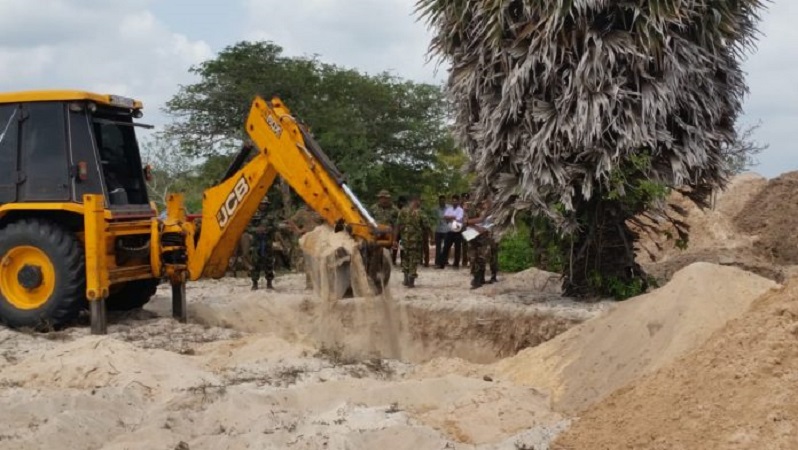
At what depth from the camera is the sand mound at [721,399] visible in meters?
4.96

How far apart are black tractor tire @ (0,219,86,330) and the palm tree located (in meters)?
5.07

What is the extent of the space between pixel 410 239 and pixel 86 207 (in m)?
6.41

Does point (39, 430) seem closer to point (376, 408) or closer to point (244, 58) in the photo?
point (376, 408)

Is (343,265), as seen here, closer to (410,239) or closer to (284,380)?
(284,380)

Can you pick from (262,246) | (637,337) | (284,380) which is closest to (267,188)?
(262,246)

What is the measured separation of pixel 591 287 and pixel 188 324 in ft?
16.9

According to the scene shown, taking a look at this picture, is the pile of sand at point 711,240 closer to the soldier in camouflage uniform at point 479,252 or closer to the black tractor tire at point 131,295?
the soldier in camouflage uniform at point 479,252

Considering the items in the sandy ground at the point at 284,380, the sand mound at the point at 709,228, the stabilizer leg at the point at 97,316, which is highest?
the sand mound at the point at 709,228

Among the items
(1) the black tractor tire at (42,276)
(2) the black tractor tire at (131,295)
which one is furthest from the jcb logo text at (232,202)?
(1) the black tractor tire at (42,276)

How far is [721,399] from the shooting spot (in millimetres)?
5285

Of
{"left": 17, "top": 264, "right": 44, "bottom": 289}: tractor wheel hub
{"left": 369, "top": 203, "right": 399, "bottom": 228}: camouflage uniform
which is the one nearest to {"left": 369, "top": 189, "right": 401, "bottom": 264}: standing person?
{"left": 369, "top": 203, "right": 399, "bottom": 228}: camouflage uniform

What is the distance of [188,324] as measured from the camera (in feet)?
36.0

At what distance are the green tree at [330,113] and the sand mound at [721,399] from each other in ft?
62.3

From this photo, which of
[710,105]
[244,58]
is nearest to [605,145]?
[710,105]
